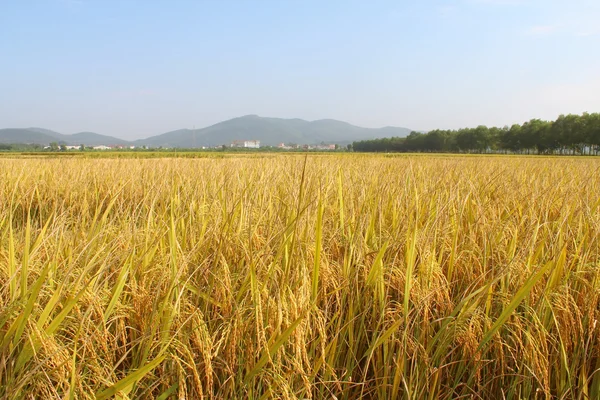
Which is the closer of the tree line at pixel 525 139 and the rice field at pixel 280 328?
the rice field at pixel 280 328

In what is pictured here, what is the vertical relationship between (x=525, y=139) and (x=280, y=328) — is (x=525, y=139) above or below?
above

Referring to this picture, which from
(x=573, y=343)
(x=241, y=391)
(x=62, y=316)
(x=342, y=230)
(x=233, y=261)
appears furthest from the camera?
(x=342, y=230)

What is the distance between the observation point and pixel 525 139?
212 ft

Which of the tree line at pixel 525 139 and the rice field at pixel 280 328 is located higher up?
the tree line at pixel 525 139

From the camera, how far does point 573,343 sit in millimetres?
1426

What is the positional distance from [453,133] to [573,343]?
305 ft

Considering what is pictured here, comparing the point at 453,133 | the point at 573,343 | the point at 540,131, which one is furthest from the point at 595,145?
the point at 573,343

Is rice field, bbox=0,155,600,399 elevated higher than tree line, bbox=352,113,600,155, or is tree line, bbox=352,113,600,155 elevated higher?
tree line, bbox=352,113,600,155

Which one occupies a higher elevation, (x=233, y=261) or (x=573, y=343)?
(x=233, y=261)

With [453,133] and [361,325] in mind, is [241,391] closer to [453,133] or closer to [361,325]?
[361,325]

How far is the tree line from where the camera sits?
5541 centimetres

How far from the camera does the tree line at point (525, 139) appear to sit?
182ft

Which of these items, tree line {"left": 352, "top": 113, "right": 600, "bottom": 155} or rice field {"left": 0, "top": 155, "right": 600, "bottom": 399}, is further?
tree line {"left": 352, "top": 113, "right": 600, "bottom": 155}

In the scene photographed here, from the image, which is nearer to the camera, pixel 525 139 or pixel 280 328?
pixel 280 328
